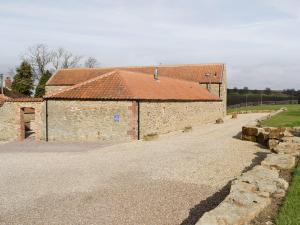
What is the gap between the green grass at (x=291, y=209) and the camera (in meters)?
6.95

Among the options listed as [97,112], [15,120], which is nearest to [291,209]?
[97,112]

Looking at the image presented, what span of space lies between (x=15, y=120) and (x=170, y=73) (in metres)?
28.6

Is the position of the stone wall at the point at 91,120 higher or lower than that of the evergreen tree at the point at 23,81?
lower

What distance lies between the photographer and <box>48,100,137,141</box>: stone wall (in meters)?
22.9

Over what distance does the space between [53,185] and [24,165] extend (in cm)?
416

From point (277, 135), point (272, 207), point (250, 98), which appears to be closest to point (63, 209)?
point (272, 207)

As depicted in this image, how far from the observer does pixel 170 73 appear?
49.8 m

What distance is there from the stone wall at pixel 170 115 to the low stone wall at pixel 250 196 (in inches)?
517

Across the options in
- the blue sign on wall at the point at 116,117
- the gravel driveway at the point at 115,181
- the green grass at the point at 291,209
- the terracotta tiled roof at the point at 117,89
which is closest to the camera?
the green grass at the point at 291,209

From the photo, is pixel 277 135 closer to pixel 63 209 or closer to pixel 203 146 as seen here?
pixel 203 146

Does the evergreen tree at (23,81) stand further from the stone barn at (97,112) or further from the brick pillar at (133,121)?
the brick pillar at (133,121)

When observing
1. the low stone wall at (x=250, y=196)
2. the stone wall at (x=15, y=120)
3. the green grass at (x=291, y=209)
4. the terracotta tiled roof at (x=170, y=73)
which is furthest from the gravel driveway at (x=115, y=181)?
the terracotta tiled roof at (x=170, y=73)

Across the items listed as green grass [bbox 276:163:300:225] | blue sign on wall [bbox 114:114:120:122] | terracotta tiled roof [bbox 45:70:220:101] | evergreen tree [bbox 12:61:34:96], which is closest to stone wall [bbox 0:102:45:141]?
terracotta tiled roof [bbox 45:70:220:101]

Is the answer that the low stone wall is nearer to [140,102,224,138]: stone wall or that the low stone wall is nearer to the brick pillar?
the brick pillar
